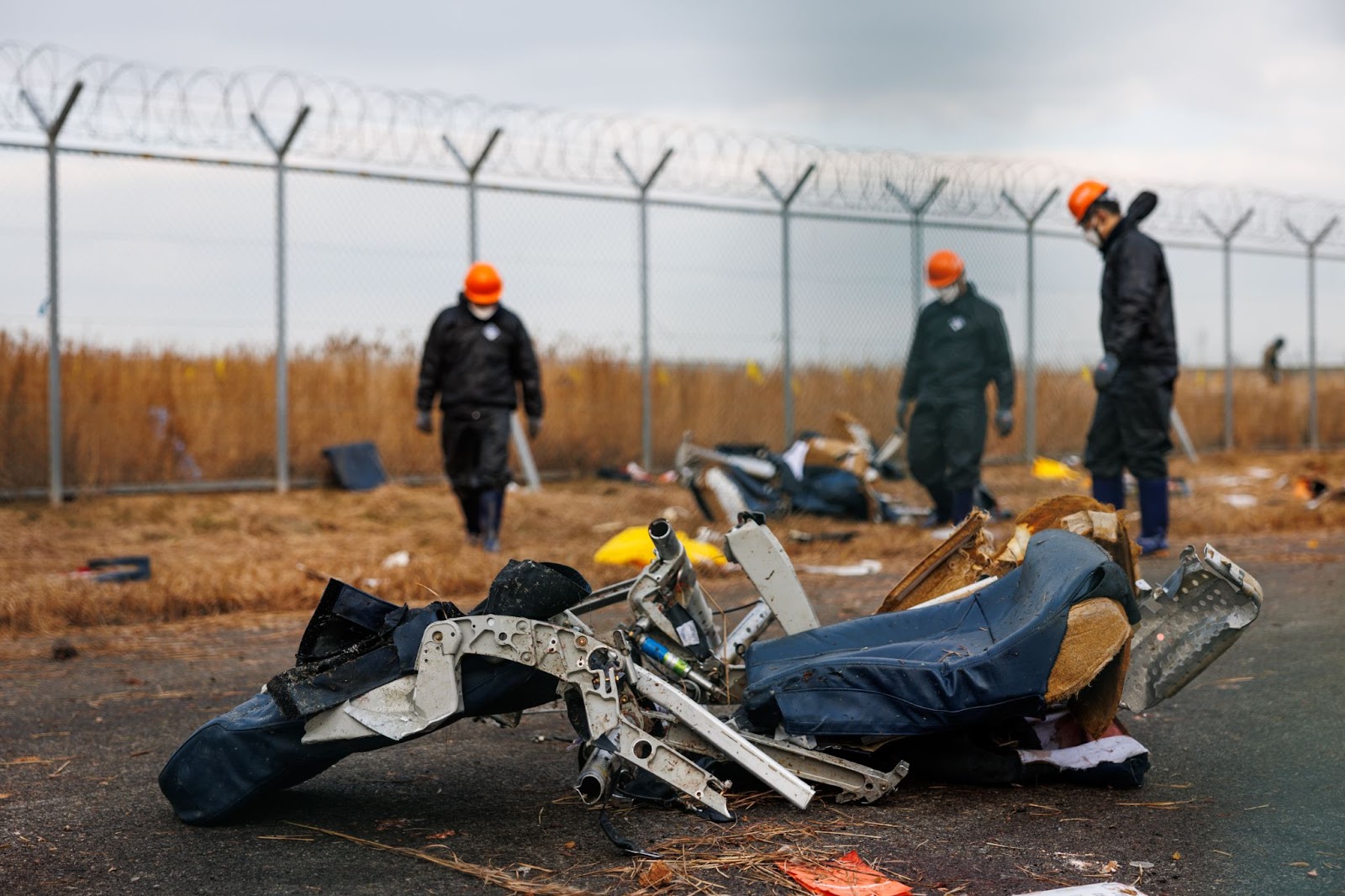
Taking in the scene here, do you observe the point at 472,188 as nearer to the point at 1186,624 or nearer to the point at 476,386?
the point at 476,386

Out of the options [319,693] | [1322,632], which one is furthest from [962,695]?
[1322,632]

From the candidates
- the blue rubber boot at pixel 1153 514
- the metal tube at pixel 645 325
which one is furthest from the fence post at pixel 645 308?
the blue rubber boot at pixel 1153 514

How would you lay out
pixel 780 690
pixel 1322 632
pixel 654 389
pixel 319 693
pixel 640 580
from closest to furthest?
pixel 319 693 < pixel 780 690 < pixel 640 580 < pixel 1322 632 < pixel 654 389

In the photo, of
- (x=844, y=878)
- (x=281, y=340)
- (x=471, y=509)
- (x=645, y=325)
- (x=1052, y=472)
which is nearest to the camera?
(x=844, y=878)

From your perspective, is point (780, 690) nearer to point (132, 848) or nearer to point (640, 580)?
point (640, 580)

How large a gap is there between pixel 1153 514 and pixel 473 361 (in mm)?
4585

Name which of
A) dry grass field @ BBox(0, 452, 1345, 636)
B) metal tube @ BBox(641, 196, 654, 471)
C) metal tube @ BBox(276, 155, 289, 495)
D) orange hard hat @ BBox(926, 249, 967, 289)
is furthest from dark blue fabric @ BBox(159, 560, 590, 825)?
metal tube @ BBox(641, 196, 654, 471)

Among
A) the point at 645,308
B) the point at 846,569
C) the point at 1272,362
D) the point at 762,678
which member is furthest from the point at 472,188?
the point at 1272,362

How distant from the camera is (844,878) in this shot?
295cm

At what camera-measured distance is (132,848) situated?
3.28 meters

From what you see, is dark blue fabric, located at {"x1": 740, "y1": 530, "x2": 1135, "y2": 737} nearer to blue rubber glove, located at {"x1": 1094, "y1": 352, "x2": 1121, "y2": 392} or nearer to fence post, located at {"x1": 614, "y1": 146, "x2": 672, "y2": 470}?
blue rubber glove, located at {"x1": 1094, "y1": 352, "x2": 1121, "y2": 392}

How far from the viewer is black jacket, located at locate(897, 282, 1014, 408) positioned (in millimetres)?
9859

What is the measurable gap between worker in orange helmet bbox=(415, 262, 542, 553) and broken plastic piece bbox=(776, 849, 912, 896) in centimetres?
615

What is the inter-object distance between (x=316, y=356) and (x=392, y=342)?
2.34ft
